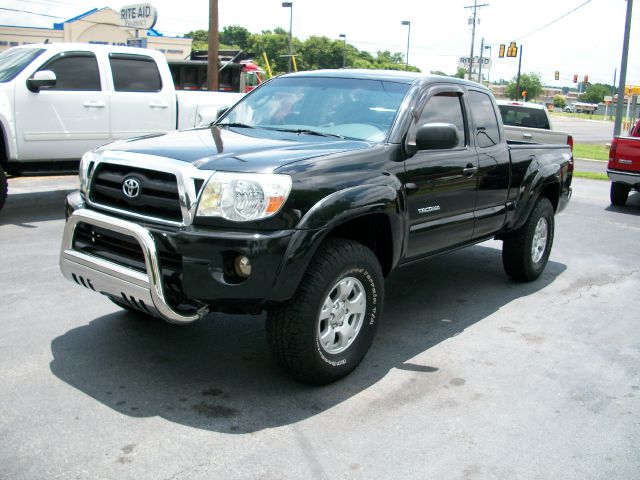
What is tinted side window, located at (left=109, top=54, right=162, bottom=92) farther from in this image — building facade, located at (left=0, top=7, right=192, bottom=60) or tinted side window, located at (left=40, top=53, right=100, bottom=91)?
building facade, located at (left=0, top=7, right=192, bottom=60)

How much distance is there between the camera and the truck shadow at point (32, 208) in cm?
862

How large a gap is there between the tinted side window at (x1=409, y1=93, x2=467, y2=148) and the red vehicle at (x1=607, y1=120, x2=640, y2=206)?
7578 mm

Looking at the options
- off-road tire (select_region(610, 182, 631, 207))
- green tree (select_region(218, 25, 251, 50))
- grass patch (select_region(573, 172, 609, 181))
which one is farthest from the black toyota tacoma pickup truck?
green tree (select_region(218, 25, 251, 50))

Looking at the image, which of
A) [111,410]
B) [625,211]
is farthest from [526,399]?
[625,211]

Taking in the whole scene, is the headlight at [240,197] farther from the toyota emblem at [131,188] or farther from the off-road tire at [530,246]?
the off-road tire at [530,246]

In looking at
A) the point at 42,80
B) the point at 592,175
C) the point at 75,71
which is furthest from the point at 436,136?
the point at 592,175

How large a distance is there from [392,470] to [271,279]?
1125 millimetres

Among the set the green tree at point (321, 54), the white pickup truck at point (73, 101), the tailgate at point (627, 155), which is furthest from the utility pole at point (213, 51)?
the green tree at point (321, 54)

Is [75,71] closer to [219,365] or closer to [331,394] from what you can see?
[219,365]

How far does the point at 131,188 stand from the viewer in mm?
3936

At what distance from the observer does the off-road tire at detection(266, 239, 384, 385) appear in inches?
150

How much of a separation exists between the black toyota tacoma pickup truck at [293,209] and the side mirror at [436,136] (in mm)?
11

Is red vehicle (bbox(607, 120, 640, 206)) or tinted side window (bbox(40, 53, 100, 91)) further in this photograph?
red vehicle (bbox(607, 120, 640, 206))

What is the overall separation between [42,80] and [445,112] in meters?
5.54
